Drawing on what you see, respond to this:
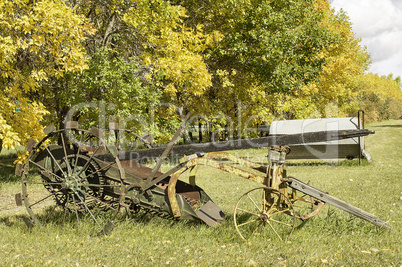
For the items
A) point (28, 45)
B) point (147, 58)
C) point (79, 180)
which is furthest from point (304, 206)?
point (28, 45)

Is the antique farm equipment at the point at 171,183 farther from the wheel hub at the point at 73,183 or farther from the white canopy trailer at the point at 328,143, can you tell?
the white canopy trailer at the point at 328,143

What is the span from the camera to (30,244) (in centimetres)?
545

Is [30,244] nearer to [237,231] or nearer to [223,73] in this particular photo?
[237,231]

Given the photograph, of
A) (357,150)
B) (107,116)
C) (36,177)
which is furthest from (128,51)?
(357,150)

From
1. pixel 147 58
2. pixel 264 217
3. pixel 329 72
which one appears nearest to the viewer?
pixel 264 217

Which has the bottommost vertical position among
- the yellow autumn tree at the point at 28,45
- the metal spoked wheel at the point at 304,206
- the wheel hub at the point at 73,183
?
the metal spoked wheel at the point at 304,206

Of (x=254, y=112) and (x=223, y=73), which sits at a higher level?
(x=223, y=73)

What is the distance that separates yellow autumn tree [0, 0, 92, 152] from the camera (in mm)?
8773

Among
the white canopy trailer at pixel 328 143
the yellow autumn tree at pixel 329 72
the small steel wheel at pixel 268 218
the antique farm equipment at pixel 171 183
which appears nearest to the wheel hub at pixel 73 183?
the antique farm equipment at pixel 171 183

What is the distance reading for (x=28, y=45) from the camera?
9805mm

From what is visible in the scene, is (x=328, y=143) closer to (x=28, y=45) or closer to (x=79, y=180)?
(x=79, y=180)

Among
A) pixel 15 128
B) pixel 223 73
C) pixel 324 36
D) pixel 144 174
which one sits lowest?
pixel 144 174

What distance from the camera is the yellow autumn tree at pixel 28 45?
877cm

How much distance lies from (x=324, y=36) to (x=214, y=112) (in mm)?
7040
